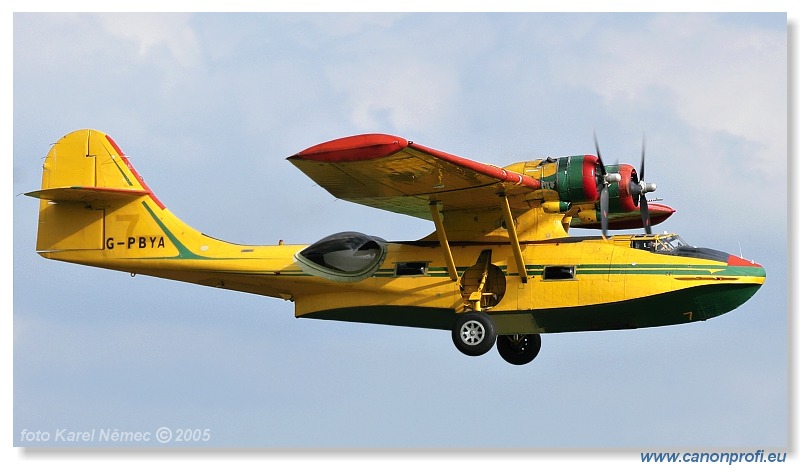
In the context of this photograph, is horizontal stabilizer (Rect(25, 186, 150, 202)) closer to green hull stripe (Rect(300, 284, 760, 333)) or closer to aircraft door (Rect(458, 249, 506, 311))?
green hull stripe (Rect(300, 284, 760, 333))

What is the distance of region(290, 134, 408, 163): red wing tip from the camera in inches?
690

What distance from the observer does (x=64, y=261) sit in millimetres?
22781

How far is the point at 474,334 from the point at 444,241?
1.53 m

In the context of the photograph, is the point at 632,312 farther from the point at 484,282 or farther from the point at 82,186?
the point at 82,186

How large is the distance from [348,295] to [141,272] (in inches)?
154

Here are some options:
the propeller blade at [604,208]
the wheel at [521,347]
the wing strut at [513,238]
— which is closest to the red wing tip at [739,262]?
the propeller blade at [604,208]

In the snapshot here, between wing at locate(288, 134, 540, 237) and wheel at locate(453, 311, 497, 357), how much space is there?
1.49 metres

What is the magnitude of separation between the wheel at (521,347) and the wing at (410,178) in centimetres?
222

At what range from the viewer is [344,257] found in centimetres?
2145

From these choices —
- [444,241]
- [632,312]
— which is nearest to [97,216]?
[444,241]

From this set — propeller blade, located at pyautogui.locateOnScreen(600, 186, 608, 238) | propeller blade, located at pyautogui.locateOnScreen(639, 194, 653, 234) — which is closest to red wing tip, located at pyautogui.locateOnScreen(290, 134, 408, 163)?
propeller blade, located at pyautogui.locateOnScreen(600, 186, 608, 238)

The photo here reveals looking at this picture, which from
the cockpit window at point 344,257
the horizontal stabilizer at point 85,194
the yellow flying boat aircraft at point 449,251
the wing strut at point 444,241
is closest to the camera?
the yellow flying boat aircraft at point 449,251

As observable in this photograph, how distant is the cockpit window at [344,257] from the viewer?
2131 centimetres

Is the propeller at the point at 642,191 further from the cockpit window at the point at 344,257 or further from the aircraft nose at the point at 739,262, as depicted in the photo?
the cockpit window at the point at 344,257
